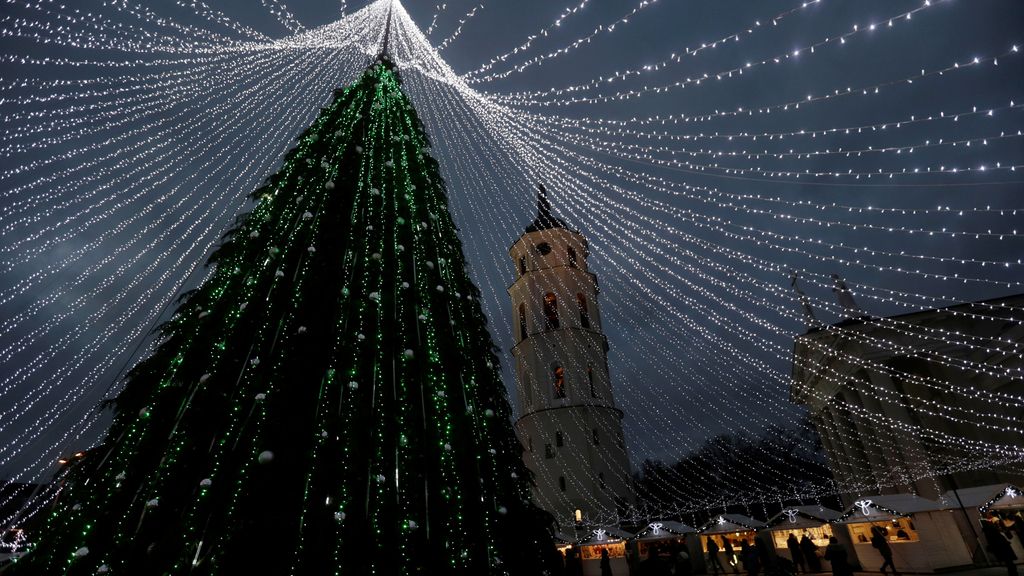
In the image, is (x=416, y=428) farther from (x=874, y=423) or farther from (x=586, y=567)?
(x=874, y=423)

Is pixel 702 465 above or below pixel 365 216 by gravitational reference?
→ below

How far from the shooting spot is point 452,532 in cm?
334

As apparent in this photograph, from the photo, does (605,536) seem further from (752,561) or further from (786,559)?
(786,559)

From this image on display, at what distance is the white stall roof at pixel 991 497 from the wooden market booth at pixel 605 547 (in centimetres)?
1031

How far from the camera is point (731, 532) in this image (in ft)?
60.5

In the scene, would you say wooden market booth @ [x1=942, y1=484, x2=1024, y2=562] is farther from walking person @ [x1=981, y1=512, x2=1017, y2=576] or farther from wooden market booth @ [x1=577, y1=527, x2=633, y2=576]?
wooden market booth @ [x1=577, y1=527, x2=633, y2=576]

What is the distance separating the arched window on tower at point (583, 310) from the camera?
86.4ft

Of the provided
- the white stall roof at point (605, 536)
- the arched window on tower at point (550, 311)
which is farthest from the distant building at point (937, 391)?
the arched window on tower at point (550, 311)

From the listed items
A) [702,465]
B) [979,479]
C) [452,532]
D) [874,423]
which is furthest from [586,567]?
[702,465]

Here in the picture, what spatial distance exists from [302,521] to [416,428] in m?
0.99

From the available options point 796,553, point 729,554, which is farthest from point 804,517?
point 729,554

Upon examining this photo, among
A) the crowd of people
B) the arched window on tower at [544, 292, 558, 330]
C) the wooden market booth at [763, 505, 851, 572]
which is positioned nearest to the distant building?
the crowd of people

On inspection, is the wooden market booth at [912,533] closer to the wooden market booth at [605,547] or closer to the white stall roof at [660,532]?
the white stall roof at [660,532]

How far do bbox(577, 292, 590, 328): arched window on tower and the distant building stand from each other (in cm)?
1129
